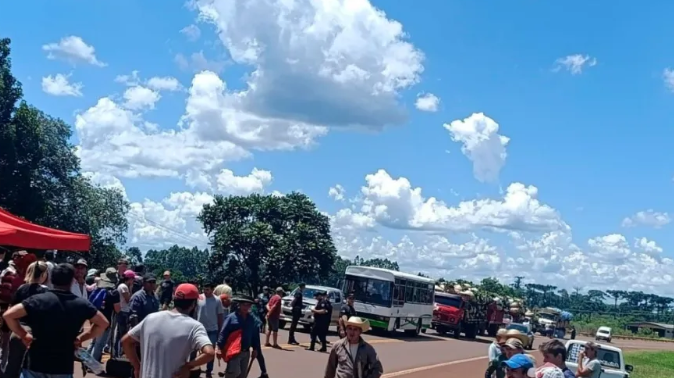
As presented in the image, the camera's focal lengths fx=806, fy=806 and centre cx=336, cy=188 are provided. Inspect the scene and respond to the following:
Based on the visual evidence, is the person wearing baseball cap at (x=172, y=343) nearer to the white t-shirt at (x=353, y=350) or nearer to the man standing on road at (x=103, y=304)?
the white t-shirt at (x=353, y=350)

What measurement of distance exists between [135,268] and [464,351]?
19.9 meters

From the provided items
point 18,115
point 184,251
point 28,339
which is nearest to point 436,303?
point 18,115

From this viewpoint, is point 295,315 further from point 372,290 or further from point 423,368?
point 372,290

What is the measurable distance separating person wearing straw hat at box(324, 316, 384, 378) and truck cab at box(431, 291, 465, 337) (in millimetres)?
33478

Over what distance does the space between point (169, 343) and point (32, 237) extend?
29.2ft

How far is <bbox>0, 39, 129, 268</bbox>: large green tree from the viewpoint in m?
44.0

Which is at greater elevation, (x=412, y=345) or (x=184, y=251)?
(x=184, y=251)

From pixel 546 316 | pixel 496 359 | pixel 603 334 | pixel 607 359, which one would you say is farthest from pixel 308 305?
pixel 603 334

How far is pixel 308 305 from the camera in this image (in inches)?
1148

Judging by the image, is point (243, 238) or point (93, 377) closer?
point (93, 377)

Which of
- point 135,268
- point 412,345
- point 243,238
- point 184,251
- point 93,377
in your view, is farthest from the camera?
point 184,251

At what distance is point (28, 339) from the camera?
601 cm

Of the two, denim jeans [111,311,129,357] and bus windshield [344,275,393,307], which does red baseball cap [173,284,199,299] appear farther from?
bus windshield [344,275,393,307]

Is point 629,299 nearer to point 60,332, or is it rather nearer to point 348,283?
point 348,283
